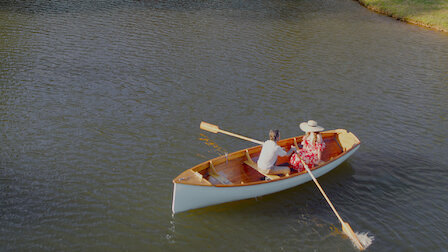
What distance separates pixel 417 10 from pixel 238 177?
2832 cm

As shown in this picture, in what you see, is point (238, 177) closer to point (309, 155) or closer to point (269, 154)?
point (269, 154)

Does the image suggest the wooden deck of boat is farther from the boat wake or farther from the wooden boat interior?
the boat wake

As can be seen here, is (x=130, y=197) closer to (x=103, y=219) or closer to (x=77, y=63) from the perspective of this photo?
(x=103, y=219)

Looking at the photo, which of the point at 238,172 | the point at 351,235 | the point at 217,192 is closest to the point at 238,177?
the point at 238,172

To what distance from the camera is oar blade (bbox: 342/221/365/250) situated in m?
9.87

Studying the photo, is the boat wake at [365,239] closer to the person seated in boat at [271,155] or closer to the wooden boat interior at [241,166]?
the wooden boat interior at [241,166]

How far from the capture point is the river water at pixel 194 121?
33.3 ft

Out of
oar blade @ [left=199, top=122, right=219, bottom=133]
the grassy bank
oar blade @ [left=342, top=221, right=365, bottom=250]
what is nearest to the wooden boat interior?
oar blade @ [left=199, top=122, right=219, bottom=133]

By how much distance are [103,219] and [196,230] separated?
237 cm

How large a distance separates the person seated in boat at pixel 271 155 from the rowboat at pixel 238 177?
0.24m

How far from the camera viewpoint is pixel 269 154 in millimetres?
11328

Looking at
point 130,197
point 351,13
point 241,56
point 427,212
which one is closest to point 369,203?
point 427,212

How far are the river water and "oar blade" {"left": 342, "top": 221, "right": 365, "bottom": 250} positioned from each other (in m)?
0.29

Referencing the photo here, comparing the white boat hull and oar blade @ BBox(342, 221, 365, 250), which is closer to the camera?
oar blade @ BBox(342, 221, 365, 250)
